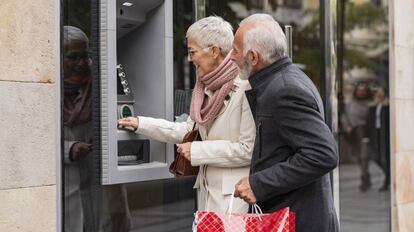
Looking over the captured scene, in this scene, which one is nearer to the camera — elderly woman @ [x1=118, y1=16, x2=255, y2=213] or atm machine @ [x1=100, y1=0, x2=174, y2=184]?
elderly woman @ [x1=118, y1=16, x2=255, y2=213]

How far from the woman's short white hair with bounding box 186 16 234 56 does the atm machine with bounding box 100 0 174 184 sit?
55 cm

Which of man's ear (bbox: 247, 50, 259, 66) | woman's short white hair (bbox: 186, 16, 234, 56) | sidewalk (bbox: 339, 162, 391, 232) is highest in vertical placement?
woman's short white hair (bbox: 186, 16, 234, 56)

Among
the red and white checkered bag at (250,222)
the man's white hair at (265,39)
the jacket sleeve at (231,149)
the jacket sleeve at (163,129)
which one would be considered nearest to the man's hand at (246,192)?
Result: the red and white checkered bag at (250,222)

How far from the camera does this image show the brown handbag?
3.77 meters

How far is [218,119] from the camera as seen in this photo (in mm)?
3639

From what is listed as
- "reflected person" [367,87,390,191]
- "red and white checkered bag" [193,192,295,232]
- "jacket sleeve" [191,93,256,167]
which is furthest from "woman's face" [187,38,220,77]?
"reflected person" [367,87,390,191]

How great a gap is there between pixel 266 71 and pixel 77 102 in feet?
4.09

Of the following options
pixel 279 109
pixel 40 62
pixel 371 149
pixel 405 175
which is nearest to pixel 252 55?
pixel 279 109

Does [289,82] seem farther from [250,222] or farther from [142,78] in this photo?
[142,78]

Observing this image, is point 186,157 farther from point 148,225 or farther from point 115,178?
point 148,225

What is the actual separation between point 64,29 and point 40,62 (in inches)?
12.8

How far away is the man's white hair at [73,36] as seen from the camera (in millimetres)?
4047

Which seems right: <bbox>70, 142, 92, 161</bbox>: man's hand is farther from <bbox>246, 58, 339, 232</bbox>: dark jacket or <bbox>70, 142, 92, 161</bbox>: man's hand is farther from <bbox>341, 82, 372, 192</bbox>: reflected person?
<bbox>341, 82, 372, 192</bbox>: reflected person

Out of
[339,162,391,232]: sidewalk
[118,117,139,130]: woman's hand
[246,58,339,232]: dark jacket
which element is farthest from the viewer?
[339,162,391,232]: sidewalk
